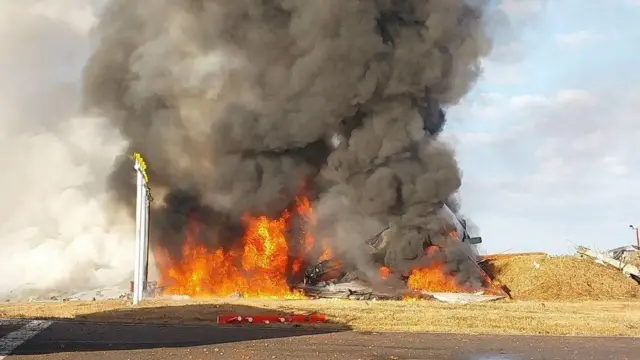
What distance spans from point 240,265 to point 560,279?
17.7m

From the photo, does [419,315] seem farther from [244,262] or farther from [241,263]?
[241,263]

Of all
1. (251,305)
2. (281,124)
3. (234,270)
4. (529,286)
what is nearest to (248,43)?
(281,124)

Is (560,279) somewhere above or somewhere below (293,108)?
below

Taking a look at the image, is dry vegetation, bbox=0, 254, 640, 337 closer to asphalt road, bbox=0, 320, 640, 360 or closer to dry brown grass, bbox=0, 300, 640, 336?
dry brown grass, bbox=0, 300, 640, 336

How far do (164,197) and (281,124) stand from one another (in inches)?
345

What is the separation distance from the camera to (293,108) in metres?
37.5

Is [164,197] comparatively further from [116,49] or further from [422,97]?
[422,97]

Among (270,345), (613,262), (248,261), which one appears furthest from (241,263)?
(270,345)

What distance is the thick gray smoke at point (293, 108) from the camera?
121 feet

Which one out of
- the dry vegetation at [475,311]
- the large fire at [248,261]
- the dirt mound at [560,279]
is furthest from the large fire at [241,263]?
the dirt mound at [560,279]

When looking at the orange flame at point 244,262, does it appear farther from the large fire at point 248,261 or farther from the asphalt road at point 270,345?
the asphalt road at point 270,345

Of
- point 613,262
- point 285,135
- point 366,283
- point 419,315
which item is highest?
point 285,135

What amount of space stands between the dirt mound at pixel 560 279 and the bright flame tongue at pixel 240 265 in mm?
12325

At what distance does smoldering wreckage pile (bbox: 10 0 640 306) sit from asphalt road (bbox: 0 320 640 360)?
16622 mm
